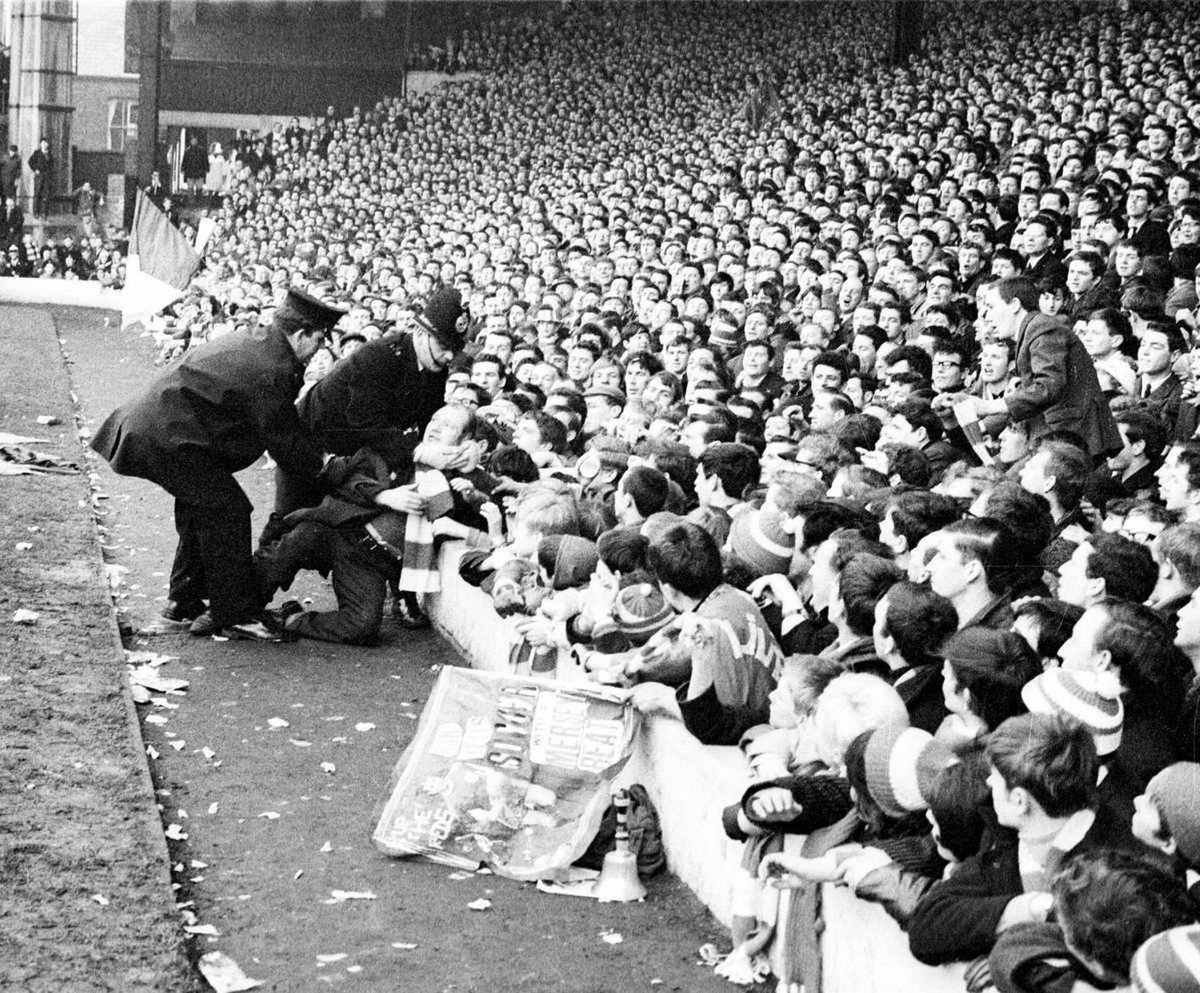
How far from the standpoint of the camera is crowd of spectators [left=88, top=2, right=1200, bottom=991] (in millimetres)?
4125

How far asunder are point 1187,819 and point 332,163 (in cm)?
3498

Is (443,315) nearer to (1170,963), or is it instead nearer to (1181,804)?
(1181,804)

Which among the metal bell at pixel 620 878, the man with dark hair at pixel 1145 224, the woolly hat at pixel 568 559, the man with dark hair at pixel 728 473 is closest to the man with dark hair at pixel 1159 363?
the man with dark hair at pixel 1145 224

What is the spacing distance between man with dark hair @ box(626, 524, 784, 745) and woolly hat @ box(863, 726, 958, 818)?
1125 millimetres

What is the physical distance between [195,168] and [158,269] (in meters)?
19.3

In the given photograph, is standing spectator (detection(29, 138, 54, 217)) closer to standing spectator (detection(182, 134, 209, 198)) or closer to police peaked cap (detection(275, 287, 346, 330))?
standing spectator (detection(182, 134, 209, 198))

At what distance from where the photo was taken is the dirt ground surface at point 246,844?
507cm

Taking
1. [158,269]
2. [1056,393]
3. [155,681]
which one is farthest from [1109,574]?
[158,269]

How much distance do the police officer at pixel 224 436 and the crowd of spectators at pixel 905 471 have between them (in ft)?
2.42

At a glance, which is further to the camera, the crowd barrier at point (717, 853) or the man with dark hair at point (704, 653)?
the man with dark hair at point (704, 653)

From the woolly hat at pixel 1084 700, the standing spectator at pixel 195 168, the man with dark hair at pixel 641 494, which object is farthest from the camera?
the standing spectator at pixel 195 168

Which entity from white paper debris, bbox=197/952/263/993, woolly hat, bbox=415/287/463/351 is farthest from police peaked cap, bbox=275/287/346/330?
white paper debris, bbox=197/952/263/993

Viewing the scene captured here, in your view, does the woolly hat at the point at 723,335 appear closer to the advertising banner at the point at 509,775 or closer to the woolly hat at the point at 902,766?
the advertising banner at the point at 509,775

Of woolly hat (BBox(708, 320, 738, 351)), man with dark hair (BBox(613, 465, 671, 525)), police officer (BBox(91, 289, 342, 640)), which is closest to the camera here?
man with dark hair (BBox(613, 465, 671, 525))
